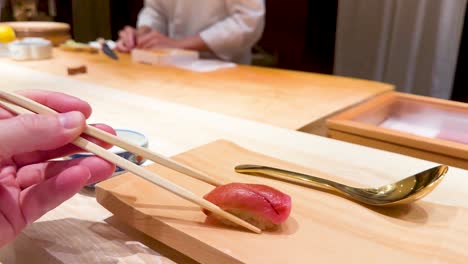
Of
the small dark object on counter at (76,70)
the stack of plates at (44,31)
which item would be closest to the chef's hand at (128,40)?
the stack of plates at (44,31)

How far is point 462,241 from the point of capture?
562 millimetres

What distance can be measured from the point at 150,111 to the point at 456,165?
2.35 feet

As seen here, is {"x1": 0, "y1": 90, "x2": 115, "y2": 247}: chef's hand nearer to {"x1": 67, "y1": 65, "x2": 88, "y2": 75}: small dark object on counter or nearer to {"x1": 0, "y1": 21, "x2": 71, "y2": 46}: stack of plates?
{"x1": 67, "y1": 65, "x2": 88, "y2": 75}: small dark object on counter

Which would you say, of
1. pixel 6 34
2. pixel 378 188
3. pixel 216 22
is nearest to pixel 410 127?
pixel 378 188

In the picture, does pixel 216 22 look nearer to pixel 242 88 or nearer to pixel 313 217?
pixel 242 88

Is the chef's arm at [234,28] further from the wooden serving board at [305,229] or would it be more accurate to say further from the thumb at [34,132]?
the thumb at [34,132]

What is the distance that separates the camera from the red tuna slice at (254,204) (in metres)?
0.56

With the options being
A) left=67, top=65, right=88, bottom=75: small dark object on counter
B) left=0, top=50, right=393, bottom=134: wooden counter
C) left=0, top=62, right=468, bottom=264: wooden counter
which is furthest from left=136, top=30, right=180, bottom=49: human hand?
left=0, top=62, right=468, bottom=264: wooden counter

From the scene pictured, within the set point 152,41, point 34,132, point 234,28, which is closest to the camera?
point 34,132

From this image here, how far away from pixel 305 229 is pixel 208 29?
185cm

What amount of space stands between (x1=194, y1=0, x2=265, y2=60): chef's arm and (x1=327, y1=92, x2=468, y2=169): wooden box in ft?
3.52

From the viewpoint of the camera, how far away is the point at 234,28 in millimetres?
2279

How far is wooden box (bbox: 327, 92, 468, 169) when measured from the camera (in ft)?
3.19

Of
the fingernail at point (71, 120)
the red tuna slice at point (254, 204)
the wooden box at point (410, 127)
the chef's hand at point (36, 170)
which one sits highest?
the fingernail at point (71, 120)
